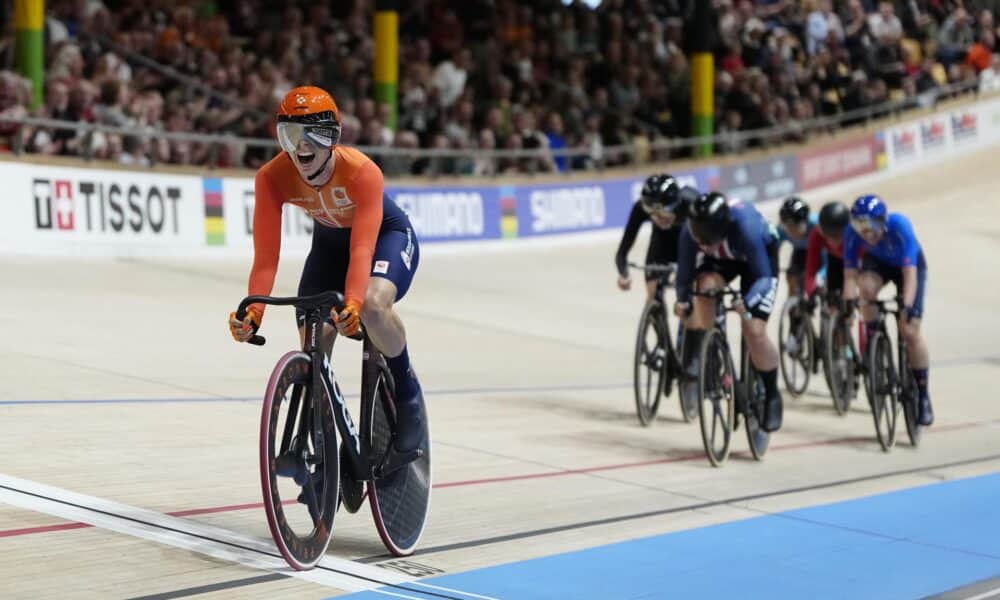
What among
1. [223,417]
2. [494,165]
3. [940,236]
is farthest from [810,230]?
[940,236]

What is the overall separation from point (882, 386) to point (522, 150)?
8.99 m

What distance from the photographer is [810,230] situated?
380 inches

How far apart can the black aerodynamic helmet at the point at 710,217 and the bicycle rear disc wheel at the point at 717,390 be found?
1.53 ft

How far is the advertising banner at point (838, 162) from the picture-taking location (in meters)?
21.6

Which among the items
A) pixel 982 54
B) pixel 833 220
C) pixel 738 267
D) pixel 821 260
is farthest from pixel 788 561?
pixel 982 54

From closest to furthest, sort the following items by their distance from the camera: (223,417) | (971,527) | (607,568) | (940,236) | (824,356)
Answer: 1. (607,568)
2. (971,527)
3. (223,417)
4. (824,356)
5. (940,236)

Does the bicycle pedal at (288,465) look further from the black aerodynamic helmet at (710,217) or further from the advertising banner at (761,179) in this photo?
the advertising banner at (761,179)

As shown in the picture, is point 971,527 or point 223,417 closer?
point 971,527

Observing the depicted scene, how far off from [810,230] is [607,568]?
17.1ft

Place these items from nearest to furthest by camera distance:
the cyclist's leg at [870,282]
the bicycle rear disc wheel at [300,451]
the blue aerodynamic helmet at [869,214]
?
the bicycle rear disc wheel at [300,451] < the blue aerodynamic helmet at [869,214] < the cyclist's leg at [870,282]

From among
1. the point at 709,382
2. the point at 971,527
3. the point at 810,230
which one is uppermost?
the point at 810,230

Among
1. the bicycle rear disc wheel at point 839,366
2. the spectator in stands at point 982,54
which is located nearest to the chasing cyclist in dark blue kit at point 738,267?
the bicycle rear disc wheel at point 839,366

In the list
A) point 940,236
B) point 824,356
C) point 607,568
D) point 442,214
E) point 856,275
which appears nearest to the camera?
point 607,568

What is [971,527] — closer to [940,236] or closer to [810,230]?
[810,230]
